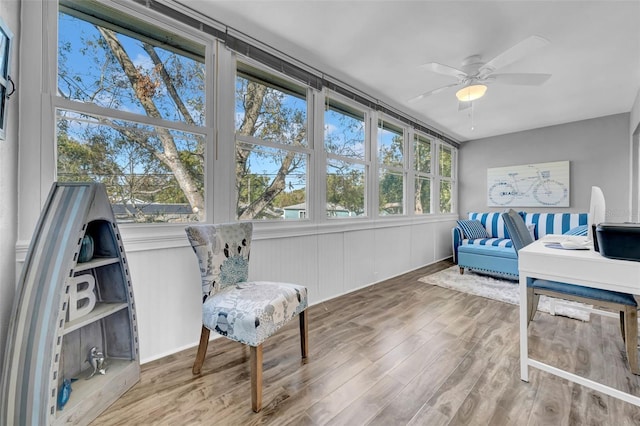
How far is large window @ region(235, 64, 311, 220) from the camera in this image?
2250 millimetres

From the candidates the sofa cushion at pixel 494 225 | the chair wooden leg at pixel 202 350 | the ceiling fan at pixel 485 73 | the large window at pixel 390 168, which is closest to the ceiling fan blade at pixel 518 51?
the ceiling fan at pixel 485 73

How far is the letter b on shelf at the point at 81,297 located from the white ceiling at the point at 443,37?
1.89 m

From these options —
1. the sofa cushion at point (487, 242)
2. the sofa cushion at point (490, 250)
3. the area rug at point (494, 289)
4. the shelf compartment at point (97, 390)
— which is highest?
the sofa cushion at point (487, 242)

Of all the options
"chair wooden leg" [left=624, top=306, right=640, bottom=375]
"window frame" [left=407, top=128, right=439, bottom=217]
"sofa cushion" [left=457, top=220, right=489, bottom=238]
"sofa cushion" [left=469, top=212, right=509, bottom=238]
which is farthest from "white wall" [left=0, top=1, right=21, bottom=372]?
"sofa cushion" [left=469, top=212, right=509, bottom=238]

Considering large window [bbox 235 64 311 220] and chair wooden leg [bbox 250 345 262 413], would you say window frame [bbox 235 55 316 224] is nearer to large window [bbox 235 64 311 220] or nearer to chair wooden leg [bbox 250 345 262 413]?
large window [bbox 235 64 311 220]

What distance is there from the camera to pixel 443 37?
2.11 meters

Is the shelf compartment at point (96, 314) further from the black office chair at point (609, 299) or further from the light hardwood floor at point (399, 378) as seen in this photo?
the black office chair at point (609, 299)

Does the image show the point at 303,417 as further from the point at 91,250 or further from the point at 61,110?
the point at 61,110

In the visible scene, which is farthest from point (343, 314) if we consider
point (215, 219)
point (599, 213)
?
point (599, 213)

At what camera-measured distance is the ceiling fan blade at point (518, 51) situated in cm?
166

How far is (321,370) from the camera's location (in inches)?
64.7

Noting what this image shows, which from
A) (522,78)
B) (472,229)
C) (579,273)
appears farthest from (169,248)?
(472,229)

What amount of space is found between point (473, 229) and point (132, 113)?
466 centimetres

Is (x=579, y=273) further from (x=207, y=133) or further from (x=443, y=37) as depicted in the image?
(x=207, y=133)
